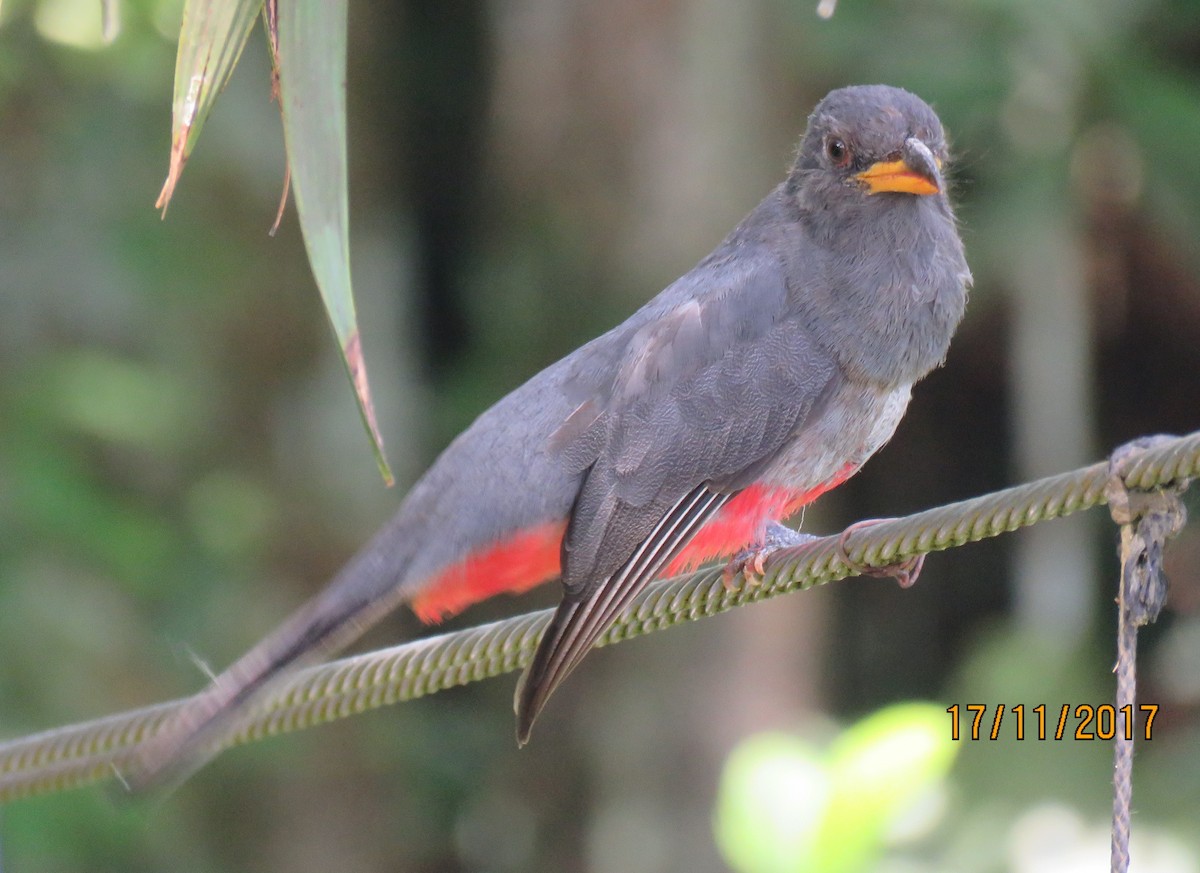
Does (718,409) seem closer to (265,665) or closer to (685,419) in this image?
(685,419)

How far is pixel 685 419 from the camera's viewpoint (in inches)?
124

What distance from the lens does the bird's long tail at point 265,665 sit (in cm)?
243

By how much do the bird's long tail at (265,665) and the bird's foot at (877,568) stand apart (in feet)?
2.96

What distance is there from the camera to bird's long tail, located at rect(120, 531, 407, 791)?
7.97ft

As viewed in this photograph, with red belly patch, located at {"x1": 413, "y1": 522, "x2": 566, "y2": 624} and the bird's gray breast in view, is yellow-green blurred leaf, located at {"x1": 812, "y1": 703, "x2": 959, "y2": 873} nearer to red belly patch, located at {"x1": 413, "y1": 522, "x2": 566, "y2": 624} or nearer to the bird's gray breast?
the bird's gray breast

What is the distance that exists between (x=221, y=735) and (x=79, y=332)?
3.61 m

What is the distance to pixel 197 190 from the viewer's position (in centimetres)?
622

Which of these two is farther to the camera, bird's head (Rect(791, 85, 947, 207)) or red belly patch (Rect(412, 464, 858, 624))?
bird's head (Rect(791, 85, 947, 207))

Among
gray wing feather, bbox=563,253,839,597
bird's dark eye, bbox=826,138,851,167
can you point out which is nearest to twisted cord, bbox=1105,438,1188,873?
gray wing feather, bbox=563,253,839,597

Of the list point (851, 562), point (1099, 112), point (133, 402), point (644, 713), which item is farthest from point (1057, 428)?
point (851, 562)

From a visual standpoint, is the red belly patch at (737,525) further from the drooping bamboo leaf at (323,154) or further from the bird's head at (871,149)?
the drooping bamboo leaf at (323,154)

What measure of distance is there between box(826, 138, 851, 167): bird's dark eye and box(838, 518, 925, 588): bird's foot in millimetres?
906

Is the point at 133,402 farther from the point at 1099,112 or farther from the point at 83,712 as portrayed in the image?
the point at 1099,112
